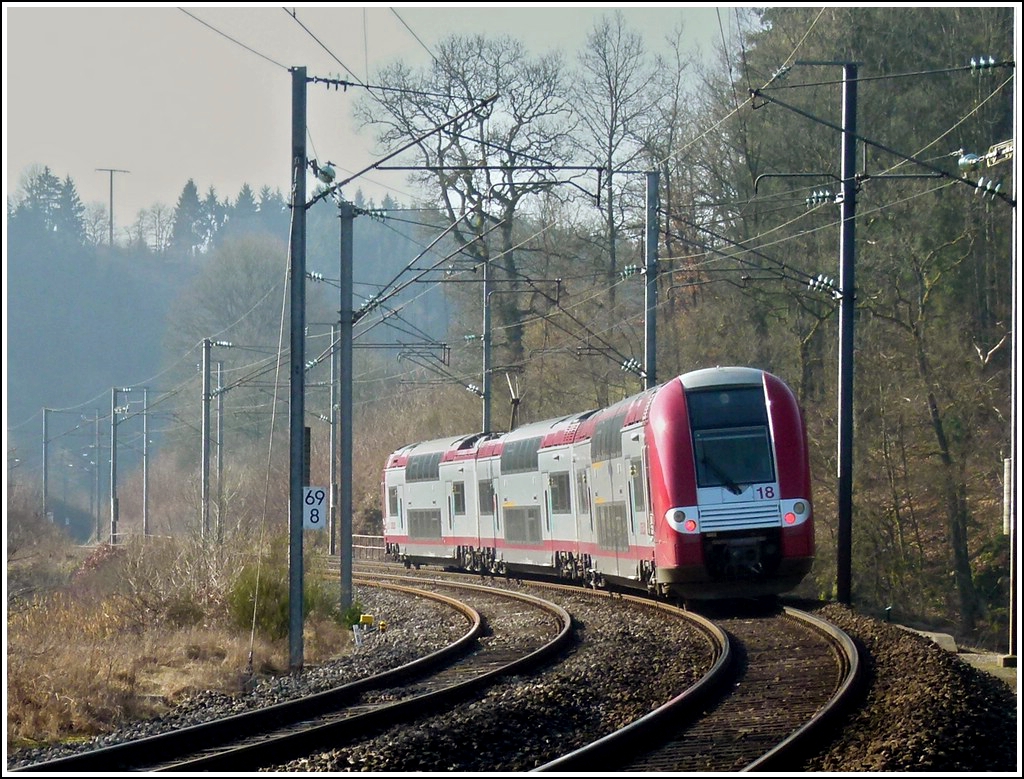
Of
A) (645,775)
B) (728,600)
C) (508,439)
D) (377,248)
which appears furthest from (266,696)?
(377,248)

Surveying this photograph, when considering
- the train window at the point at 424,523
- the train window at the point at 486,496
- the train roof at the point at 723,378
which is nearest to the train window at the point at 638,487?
the train roof at the point at 723,378

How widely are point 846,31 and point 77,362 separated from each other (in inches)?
3058

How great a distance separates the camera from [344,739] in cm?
1019

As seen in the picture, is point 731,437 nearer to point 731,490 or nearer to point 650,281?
point 731,490

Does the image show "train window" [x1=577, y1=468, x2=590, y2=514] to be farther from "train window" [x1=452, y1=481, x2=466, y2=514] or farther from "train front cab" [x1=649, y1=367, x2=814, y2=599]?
"train window" [x1=452, y1=481, x2=466, y2=514]

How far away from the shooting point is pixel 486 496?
30234 mm

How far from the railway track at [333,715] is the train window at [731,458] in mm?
2866

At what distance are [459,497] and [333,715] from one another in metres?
20.9

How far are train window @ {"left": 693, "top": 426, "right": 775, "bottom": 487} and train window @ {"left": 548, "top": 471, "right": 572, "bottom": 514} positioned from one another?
6.62m

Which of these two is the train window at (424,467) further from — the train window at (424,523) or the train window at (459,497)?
the train window at (459,497)

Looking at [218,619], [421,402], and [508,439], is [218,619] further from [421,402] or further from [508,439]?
[421,402]

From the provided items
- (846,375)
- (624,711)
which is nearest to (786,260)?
(846,375)

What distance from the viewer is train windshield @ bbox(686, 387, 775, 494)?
17406 mm

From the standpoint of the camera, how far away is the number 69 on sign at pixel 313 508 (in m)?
16.5
